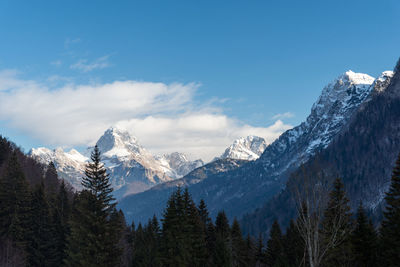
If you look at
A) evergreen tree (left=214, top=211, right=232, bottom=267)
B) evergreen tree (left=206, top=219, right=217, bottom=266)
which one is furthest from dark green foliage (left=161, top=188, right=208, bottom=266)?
evergreen tree (left=206, top=219, right=217, bottom=266)

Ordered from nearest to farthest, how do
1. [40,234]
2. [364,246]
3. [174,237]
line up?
[364,246] < [174,237] < [40,234]

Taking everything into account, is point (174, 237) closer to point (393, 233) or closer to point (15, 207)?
point (15, 207)

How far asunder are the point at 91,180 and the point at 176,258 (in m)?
17.1

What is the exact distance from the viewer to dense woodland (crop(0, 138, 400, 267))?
46.3 meters

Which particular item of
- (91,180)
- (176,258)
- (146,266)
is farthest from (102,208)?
(146,266)

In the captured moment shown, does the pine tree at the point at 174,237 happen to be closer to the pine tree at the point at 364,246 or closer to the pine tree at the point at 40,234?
the pine tree at the point at 40,234

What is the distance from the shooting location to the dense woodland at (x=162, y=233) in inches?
1822

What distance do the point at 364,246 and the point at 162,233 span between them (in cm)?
3137

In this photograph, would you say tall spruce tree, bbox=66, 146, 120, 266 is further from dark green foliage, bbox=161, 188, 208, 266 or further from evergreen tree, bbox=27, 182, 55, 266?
evergreen tree, bbox=27, 182, 55, 266

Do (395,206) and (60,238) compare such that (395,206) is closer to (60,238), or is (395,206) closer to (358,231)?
(358,231)

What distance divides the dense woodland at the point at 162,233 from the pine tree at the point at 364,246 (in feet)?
0.04

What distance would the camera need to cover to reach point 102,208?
48.8m

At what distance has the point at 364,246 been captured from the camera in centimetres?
4953

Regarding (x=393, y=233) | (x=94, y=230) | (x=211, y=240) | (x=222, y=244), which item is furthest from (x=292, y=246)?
(x=94, y=230)
